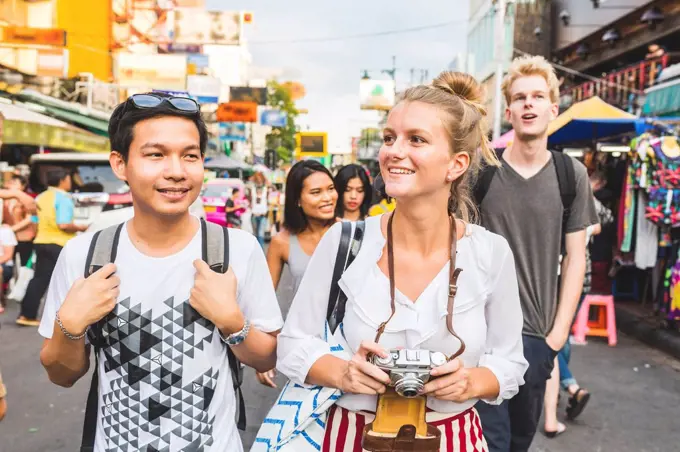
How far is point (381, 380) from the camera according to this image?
1638mm

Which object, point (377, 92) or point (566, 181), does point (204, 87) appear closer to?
point (377, 92)

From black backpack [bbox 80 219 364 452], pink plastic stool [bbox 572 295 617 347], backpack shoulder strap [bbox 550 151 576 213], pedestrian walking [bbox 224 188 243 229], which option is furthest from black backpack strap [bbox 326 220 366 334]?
pedestrian walking [bbox 224 188 243 229]

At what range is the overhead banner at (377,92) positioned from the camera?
174 ft

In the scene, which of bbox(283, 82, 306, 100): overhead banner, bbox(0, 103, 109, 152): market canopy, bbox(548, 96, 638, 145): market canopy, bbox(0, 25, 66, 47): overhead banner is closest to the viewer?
bbox(548, 96, 638, 145): market canopy

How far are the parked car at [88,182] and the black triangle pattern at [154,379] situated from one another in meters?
8.56

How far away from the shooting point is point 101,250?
1.97 metres

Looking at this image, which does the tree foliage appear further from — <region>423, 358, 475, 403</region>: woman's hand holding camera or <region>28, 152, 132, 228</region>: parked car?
<region>423, 358, 475, 403</region>: woman's hand holding camera

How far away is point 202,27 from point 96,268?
1983 inches

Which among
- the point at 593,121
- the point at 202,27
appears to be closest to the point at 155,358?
the point at 593,121

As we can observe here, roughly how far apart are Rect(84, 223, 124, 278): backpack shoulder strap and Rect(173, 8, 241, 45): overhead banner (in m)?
48.7

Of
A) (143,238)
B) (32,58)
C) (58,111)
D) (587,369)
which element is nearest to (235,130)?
(32,58)

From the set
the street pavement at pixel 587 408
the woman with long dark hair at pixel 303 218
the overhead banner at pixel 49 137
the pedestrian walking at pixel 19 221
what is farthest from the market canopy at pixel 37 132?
the woman with long dark hair at pixel 303 218

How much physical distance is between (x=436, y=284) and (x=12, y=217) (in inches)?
332

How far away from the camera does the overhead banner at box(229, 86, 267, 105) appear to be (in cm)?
3850
